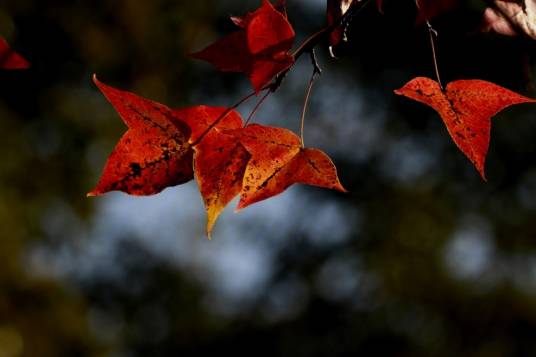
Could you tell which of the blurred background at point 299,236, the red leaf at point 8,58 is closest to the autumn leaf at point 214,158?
the red leaf at point 8,58

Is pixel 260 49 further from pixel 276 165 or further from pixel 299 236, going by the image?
pixel 299 236

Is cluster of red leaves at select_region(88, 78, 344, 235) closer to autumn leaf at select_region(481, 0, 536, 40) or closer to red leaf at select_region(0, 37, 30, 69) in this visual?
red leaf at select_region(0, 37, 30, 69)

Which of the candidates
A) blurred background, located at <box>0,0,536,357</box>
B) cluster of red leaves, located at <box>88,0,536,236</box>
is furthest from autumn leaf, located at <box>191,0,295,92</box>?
blurred background, located at <box>0,0,536,357</box>

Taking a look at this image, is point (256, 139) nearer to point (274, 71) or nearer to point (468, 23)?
point (274, 71)

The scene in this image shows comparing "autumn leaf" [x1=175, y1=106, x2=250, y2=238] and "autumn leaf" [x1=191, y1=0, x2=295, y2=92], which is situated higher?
"autumn leaf" [x1=191, y1=0, x2=295, y2=92]

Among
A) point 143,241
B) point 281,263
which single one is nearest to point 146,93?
point 143,241

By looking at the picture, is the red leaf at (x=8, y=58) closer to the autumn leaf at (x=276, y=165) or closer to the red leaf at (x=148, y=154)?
the red leaf at (x=148, y=154)
